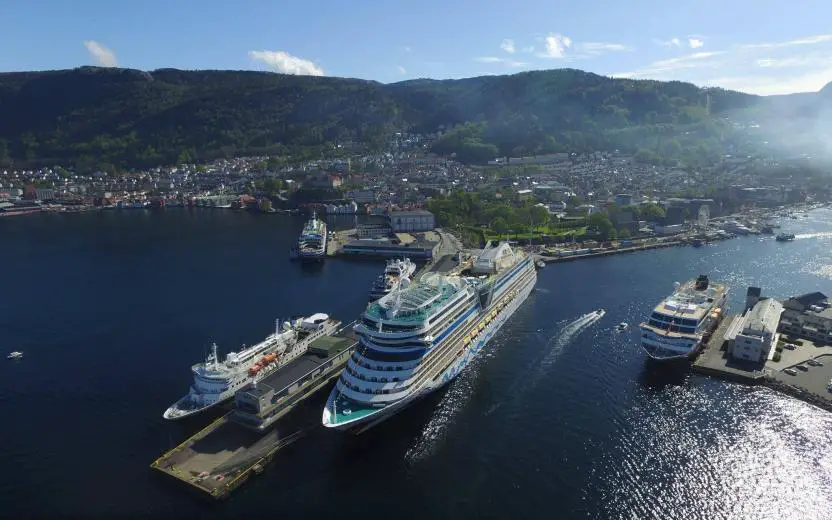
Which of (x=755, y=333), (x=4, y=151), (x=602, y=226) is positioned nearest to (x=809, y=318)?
(x=755, y=333)

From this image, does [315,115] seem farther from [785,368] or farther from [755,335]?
[785,368]

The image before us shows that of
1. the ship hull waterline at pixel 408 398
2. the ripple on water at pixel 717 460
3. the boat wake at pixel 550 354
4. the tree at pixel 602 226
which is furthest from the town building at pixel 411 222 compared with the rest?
the ripple on water at pixel 717 460

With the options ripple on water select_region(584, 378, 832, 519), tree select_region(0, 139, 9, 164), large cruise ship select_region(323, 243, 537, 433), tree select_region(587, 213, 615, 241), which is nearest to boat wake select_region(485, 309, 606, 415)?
large cruise ship select_region(323, 243, 537, 433)

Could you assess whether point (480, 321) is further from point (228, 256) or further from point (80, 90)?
point (80, 90)

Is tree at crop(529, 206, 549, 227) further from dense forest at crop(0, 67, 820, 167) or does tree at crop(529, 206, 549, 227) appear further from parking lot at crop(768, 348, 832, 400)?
dense forest at crop(0, 67, 820, 167)

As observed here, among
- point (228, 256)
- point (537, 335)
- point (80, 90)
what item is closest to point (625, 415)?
point (537, 335)

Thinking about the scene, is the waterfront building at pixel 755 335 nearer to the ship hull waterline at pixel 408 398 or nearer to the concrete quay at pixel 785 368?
the concrete quay at pixel 785 368
